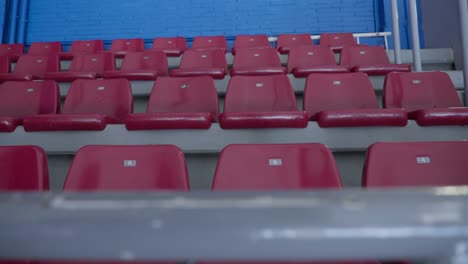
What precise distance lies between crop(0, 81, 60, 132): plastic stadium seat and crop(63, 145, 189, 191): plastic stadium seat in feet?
1.68

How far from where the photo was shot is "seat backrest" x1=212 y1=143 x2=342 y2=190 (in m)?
0.45

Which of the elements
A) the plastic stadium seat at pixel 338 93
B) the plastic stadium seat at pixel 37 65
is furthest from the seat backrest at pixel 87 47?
the plastic stadium seat at pixel 338 93

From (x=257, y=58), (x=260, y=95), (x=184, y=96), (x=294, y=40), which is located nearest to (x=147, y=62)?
(x=257, y=58)

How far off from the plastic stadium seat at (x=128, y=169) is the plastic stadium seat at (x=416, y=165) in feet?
0.81

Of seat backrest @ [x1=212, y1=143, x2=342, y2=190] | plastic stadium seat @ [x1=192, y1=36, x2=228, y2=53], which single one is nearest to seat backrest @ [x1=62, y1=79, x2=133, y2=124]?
seat backrest @ [x1=212, y1=143, x2=342, y2=190]

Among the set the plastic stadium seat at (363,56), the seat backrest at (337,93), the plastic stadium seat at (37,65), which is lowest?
the seat backrest at (337,93)

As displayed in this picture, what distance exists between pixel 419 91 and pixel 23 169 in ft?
2.78

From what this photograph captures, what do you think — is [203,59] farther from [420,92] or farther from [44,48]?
[44,48]

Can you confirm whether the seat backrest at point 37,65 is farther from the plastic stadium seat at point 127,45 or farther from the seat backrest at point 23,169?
the seat backrest at point 23,169

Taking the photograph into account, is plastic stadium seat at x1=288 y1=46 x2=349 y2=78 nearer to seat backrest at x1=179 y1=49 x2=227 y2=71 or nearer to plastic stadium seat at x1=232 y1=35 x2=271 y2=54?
seat backrest at x1=179 y1=49 x2=227 y2=71

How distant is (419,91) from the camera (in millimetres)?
861

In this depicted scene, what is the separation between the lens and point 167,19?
2357mm

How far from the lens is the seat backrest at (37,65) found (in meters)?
1.39

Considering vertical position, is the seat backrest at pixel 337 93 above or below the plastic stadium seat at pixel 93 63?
below
